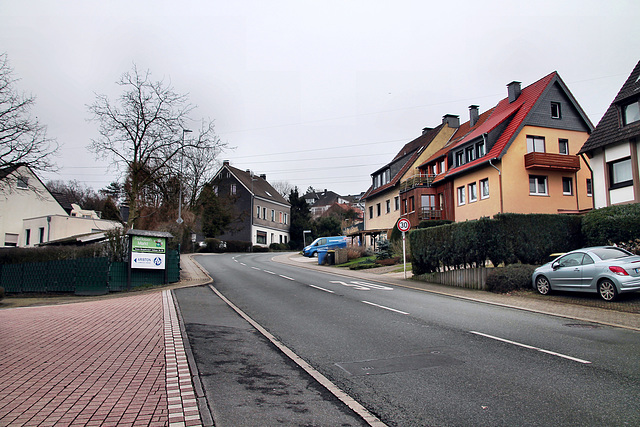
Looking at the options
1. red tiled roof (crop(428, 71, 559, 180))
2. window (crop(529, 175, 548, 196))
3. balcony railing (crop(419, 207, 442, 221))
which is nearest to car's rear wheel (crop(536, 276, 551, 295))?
red tiled roof (crop(428, 71, 559, 180))

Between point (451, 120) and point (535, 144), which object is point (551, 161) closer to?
point (535, 144)

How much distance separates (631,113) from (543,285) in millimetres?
12106

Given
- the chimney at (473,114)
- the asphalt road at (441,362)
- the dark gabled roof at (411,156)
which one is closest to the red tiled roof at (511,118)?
the chimney at (473,114)

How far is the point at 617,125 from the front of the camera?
22.1 metres

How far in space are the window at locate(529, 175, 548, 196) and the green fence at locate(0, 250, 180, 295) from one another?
76.3 ft

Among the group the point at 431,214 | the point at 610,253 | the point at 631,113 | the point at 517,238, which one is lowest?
the point at 610,253

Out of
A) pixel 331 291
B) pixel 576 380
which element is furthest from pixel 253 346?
pixel 331 291

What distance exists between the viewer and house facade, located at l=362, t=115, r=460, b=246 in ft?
138

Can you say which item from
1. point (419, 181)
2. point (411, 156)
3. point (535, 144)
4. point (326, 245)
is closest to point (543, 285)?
point (535, 144)

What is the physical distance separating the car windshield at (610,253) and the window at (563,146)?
833 inches

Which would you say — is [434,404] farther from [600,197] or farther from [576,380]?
[600,197]

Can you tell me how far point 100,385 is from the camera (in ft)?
17.7

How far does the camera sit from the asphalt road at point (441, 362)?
4602 mm

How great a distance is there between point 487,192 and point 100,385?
97.5ft
